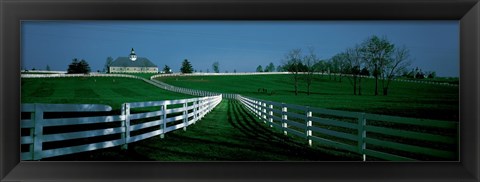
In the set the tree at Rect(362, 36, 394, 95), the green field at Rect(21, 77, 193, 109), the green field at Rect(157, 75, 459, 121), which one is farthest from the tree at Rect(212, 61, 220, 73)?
the tree at Rect(362, 36, 394, 95)

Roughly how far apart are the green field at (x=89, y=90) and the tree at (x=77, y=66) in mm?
123

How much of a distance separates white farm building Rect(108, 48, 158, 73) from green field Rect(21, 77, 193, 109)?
7.9 inches

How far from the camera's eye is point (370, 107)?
20.8ft

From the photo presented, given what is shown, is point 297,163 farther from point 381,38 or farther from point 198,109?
point 198,109

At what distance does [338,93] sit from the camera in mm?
6133

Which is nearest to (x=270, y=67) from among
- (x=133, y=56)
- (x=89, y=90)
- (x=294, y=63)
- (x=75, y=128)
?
(x=294, y=63)

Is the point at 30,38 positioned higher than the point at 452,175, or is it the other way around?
the point at 30,38

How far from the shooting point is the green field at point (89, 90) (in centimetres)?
559

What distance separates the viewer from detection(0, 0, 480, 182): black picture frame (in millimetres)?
4676

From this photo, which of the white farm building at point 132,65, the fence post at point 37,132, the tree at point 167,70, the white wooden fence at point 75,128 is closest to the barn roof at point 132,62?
the white farm building at point 132,65
